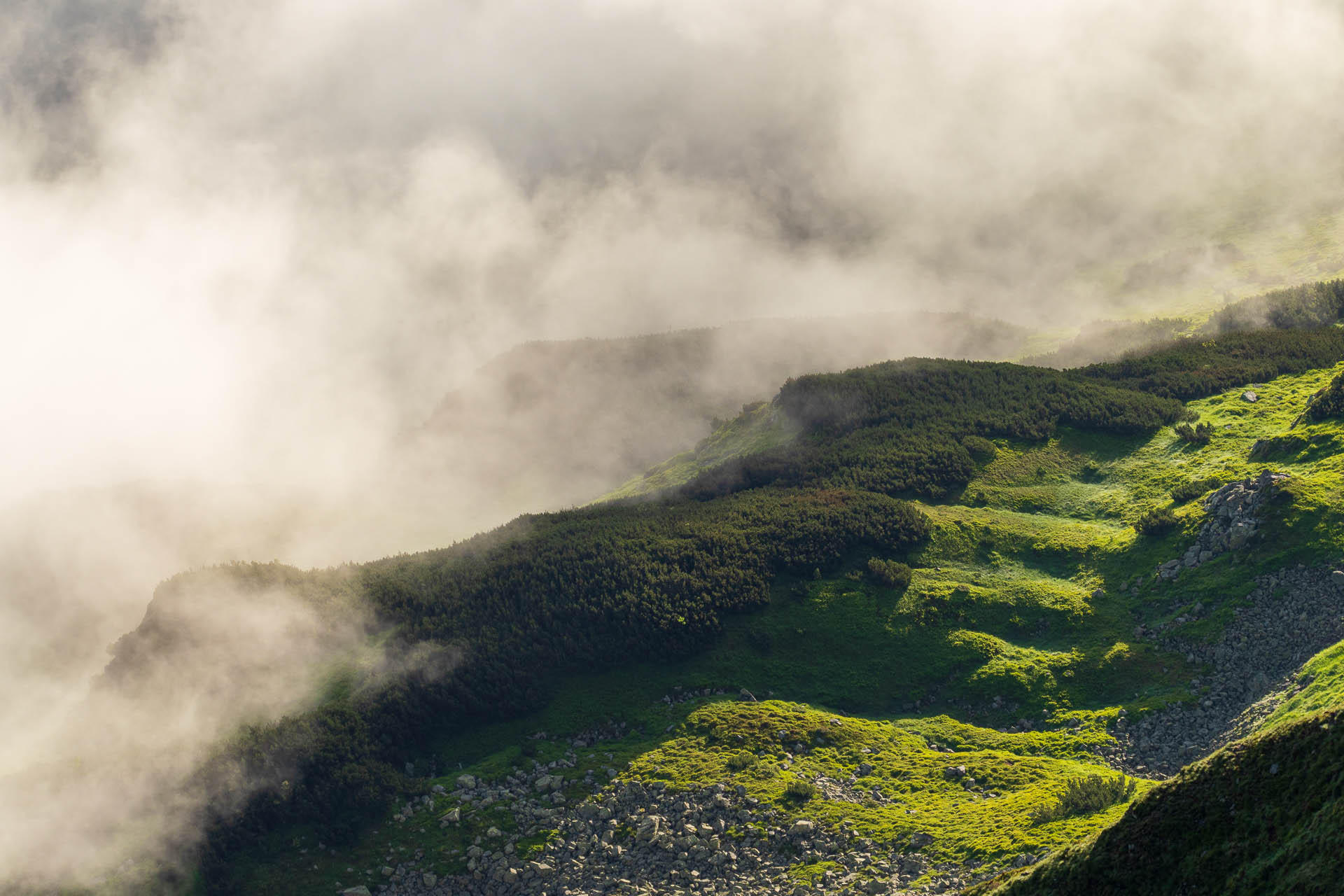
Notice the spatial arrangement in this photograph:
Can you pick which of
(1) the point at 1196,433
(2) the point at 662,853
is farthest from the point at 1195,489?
(2) the point at 662,853

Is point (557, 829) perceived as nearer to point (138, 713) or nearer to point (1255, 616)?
point (138, 713)

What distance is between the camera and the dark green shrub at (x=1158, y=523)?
4803 cm

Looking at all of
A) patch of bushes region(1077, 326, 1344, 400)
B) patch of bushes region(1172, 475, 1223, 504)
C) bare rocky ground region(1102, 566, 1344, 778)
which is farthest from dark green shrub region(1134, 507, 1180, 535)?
patch of bushes region(1077, 326, 1344, 400)

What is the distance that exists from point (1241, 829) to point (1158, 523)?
38162mm

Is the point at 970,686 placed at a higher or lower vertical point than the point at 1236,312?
lower

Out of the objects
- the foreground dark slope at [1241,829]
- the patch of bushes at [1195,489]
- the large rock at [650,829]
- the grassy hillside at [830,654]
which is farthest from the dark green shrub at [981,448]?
the foreground dark slope at [1241,829]

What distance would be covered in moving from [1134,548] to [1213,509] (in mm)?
3981

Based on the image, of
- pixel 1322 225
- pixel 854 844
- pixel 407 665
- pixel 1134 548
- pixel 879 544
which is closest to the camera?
pixel 854 844

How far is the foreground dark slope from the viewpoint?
41.2 ft

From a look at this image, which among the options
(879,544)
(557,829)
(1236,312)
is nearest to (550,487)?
(1236,312)

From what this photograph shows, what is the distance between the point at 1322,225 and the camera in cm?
13162

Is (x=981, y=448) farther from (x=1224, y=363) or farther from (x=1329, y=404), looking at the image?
(x=1224, y=363)

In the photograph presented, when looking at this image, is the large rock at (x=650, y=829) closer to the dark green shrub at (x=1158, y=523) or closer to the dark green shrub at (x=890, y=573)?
the dark green shrub at (x=890, y=573)

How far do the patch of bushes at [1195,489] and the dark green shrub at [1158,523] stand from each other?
8.11 ft
